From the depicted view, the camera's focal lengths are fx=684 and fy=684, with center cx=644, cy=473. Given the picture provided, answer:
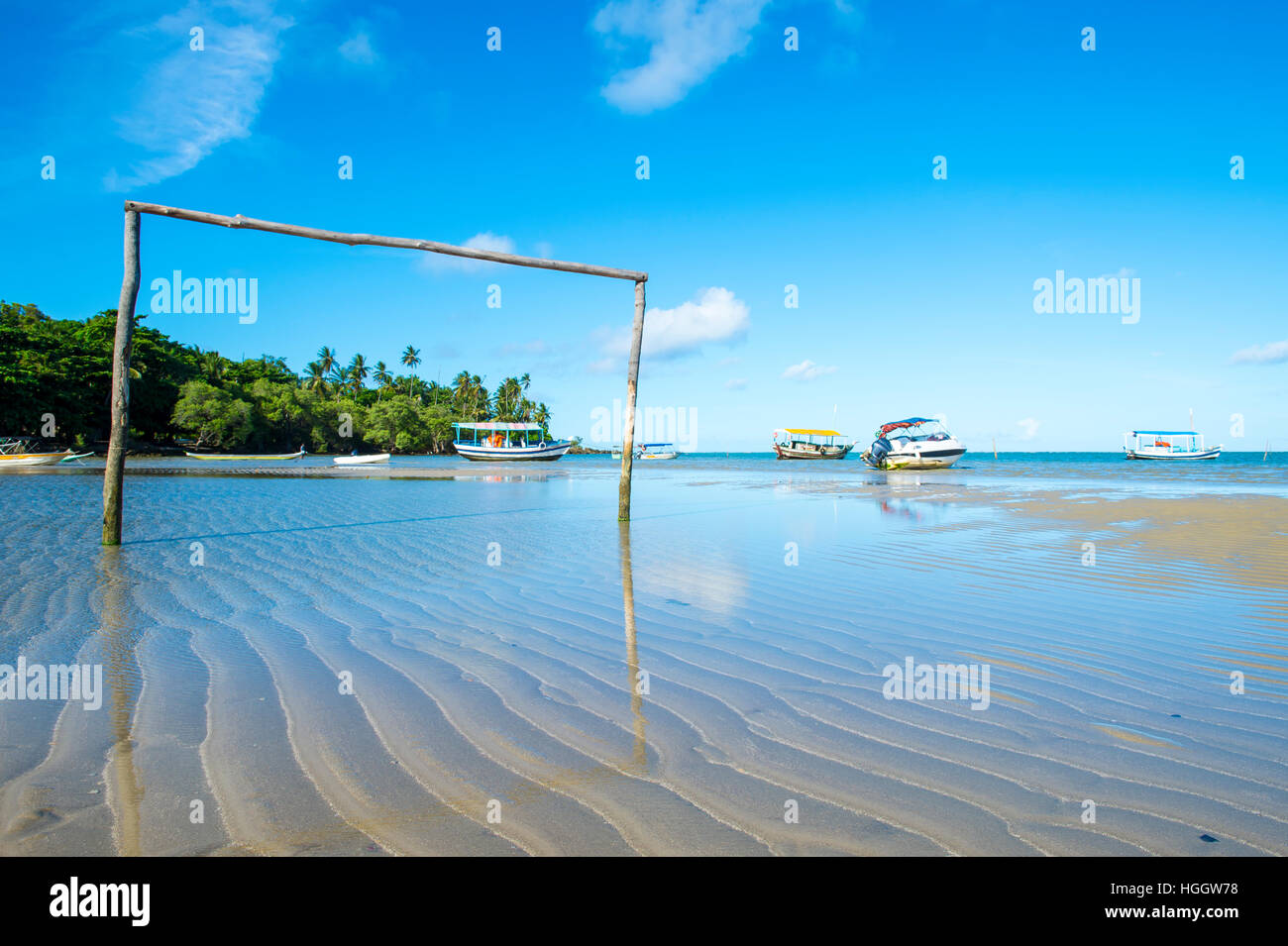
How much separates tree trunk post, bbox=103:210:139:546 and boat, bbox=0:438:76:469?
95.9 feet

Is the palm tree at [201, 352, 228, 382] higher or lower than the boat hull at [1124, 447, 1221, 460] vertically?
higher

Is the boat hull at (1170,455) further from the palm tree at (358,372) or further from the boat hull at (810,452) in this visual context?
the palm tree at (358,372)

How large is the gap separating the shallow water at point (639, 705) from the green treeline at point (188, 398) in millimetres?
23850

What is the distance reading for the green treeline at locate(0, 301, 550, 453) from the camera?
158ft

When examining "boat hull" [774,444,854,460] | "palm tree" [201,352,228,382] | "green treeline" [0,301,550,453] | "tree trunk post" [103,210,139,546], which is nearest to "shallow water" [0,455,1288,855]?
"tree trunk post" [103,210,139,546]

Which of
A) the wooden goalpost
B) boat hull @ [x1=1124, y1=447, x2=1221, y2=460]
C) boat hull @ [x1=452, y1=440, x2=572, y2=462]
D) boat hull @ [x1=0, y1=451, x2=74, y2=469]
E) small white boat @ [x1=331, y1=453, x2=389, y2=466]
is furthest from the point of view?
boat hull @ [x1=1124, y1=447, x2=1221, y2=460]

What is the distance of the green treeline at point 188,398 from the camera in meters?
48.2

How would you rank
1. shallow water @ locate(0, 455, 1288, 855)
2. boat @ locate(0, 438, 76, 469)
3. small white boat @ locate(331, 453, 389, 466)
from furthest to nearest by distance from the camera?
small white boat @ locate(331, 453, 389, 466) < boat @ locate(0, 438, 76, 469) < shallow water @ locate(0, 455, 1288, 855)

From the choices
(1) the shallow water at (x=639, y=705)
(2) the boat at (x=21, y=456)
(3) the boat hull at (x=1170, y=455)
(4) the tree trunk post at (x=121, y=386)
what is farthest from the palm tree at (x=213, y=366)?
(3) the boat hull at (x=1170, y=455)

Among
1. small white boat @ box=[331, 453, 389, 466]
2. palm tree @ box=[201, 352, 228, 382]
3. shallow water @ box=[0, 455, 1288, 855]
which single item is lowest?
shallow water @ box=[0, 455, 1288, 855]

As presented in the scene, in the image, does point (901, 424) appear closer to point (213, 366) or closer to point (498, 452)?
point (498, 452)

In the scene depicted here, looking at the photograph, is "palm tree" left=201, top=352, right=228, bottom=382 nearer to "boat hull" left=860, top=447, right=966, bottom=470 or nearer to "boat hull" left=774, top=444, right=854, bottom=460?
"boat hull" left=774, top=444, right=854, bottom=460

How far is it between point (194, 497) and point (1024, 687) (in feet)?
62.9
